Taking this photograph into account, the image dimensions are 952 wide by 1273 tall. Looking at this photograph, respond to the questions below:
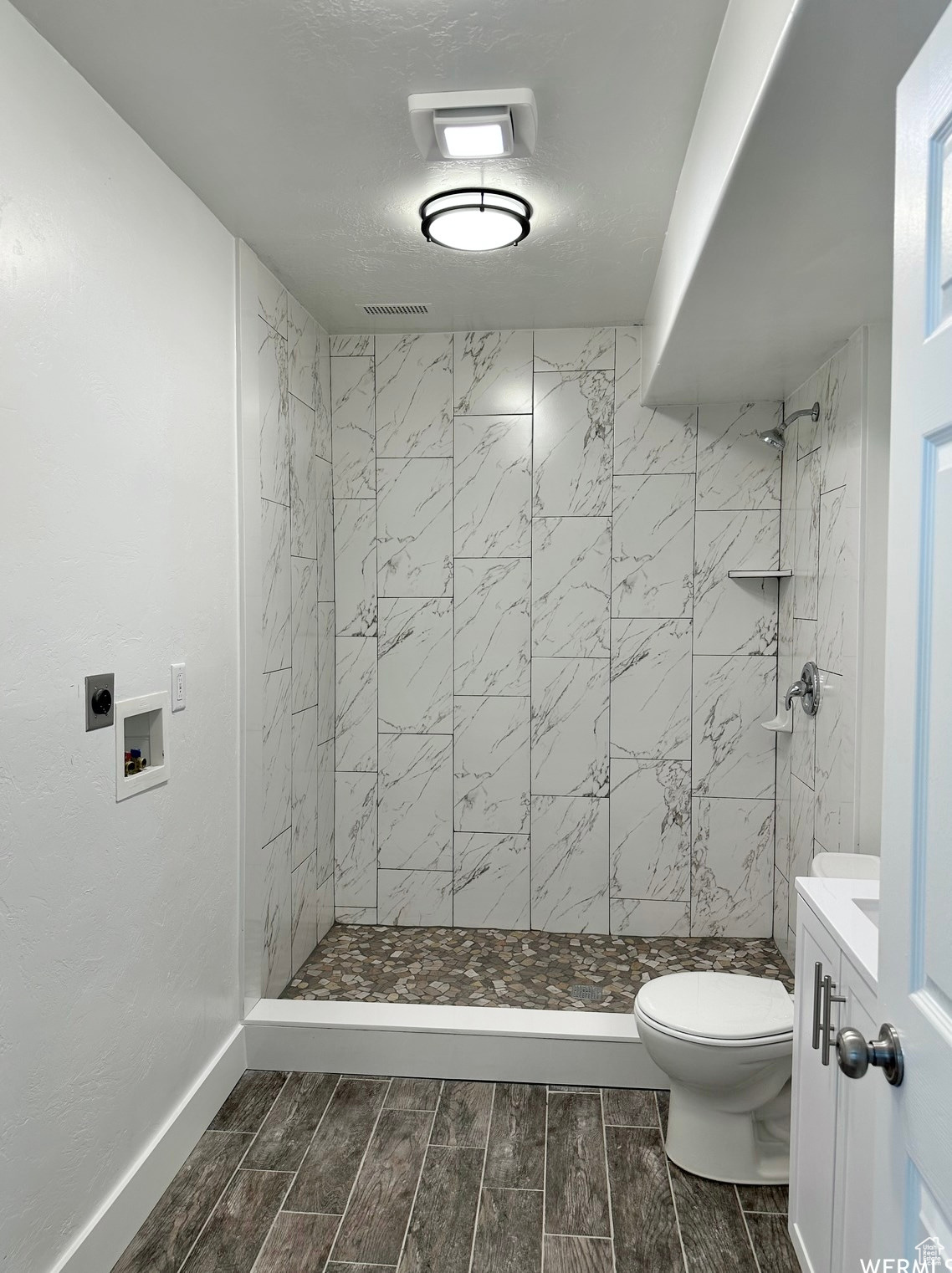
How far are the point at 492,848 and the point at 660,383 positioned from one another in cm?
198

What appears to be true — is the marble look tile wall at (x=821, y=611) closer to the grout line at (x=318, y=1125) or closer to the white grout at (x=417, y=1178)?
the white grout at (x=417, y=1178)

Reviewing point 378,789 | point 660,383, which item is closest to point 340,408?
point 660,383

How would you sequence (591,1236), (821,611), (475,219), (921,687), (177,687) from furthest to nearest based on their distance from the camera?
(821,611)
(475,219)
(177,687)
(591,1236)
(921,687)

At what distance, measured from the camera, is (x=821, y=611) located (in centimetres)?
292

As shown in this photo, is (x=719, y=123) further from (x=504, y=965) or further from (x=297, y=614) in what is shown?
(x=504, y=965)

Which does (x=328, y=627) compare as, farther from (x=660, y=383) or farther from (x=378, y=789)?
(x=660, y=383)

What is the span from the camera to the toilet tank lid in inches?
85.4

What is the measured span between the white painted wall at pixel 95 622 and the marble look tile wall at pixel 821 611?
1.88 metres

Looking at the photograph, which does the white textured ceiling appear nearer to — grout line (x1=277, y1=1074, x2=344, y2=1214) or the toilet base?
the toilet base

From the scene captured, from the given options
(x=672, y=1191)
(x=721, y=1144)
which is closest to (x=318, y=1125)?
(x=672, y=1191)

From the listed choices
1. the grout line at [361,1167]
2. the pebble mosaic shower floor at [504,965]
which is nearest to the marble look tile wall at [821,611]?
the pebble mosaic shower floor at [504,965]

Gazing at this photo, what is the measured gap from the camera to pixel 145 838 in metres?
2.11

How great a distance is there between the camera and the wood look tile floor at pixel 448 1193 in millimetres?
1957

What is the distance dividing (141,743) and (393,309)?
1.97m
